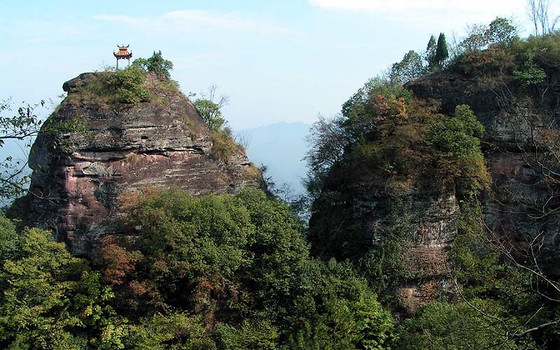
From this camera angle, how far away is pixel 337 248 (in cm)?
2073

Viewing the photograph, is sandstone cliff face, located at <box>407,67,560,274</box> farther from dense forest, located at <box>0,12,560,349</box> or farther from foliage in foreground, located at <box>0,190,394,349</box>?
foliage in foreground, located at <box>0,190,394,349</box>

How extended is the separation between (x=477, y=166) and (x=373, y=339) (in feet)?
25.5

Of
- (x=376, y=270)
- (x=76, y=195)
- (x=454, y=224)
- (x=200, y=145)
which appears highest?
(x=200, y=145)

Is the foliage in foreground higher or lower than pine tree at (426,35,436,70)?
lower

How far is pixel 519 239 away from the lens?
811 inches

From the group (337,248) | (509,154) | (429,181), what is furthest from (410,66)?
(337,248)

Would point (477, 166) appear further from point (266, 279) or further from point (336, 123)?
point (266, 279)

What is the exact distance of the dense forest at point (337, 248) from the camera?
1720 cm

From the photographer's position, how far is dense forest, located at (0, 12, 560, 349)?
17.2 m

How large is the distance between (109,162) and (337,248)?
9.89 m

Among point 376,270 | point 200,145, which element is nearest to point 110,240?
point 200,145

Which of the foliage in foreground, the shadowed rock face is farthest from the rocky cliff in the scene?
the shadowed rock face

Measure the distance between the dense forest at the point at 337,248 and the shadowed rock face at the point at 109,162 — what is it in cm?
62

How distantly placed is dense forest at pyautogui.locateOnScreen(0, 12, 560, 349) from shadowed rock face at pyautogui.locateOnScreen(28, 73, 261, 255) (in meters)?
0.62
